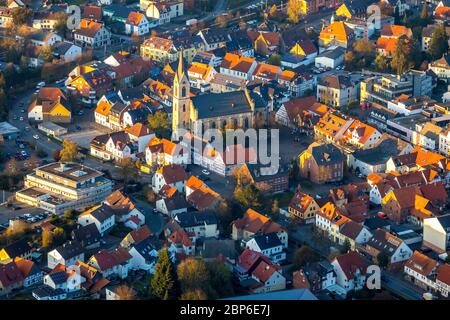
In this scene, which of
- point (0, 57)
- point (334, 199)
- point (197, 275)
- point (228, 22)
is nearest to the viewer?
point (197, 275)

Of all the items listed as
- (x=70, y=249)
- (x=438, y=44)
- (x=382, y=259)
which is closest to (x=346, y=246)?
(x=382, y=259)

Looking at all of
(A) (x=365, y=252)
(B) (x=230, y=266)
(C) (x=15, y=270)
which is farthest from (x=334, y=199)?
(C) (x=15, y=270)

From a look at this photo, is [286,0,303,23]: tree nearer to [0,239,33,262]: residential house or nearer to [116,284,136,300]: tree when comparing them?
A: [0,239,33,262]: residential house

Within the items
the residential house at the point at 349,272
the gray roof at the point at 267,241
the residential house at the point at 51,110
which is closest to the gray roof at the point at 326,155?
the gray roof at the point at 267,241

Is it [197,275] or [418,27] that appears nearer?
[197,275]

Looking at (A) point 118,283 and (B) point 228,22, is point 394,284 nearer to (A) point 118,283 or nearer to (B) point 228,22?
(A) point 118,283

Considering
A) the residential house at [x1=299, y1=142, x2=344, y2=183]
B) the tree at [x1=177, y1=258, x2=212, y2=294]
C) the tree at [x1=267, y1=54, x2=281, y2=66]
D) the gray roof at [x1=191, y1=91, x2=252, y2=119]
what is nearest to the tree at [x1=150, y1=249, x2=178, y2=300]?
the tree at [x1=177, y1=258, x2=212, y2=294]

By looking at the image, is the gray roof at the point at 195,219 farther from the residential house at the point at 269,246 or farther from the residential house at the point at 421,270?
the residential house at the point at 421,270
